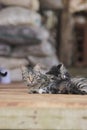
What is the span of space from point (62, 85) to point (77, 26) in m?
3.26

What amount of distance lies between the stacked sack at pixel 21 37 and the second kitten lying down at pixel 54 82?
1.61m

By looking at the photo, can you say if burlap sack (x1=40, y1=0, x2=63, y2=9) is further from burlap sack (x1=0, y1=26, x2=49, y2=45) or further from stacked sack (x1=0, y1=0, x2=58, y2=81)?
burlap sack (x1=0, y1=26, x2=49, y2=45)

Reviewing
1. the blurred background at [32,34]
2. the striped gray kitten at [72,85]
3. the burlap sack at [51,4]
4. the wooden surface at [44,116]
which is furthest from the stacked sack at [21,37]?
the wooden surface at [44,116]

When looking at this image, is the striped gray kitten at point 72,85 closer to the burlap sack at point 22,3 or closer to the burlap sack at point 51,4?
the burlap sack at point 22,3

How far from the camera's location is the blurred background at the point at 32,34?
151 inches

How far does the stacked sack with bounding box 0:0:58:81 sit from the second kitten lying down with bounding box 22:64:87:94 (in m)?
1.61

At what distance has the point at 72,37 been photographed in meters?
5.09

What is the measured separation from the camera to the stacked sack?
385cm

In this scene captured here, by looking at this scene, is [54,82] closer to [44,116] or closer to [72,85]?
[72,85]

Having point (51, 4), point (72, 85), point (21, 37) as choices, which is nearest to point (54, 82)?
point (72, 85)

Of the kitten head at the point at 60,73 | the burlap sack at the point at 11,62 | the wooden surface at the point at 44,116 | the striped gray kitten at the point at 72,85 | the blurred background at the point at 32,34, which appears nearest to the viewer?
the wooden surface at the point at 44,116

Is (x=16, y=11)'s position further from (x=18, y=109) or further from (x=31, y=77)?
(x=18, y=109)

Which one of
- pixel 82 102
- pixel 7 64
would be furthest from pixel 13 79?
pixel 82 102

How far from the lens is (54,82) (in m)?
1.97
